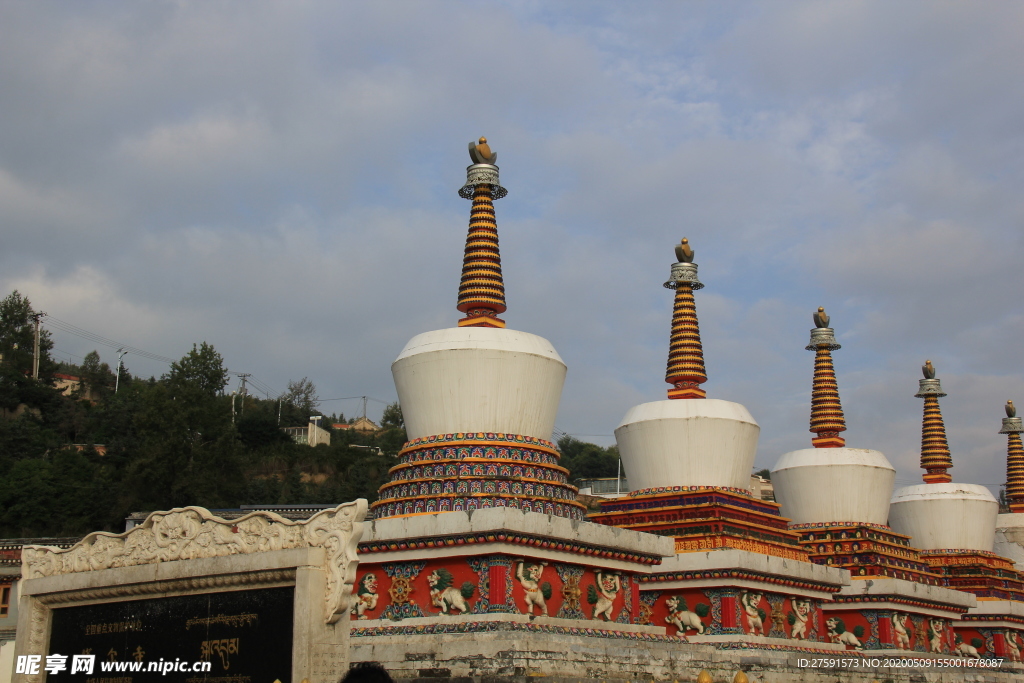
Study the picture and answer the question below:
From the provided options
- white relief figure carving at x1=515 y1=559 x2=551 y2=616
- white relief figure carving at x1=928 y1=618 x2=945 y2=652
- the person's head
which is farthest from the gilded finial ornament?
the person's head

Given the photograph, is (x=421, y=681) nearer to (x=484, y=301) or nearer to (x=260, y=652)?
(x=260, y=652)

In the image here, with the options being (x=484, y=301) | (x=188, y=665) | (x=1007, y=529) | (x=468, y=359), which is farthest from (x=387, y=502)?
(x=1007, y=529)

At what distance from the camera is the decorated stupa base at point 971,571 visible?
28078mm

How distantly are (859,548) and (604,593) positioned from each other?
1082cm

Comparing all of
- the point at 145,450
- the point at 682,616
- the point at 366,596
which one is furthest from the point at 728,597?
the point at 145,450

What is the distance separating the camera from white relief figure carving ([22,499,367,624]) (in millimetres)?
9359

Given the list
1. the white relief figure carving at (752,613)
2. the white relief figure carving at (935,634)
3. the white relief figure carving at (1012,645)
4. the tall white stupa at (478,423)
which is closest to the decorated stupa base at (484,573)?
the tall white stupa at (478,423)

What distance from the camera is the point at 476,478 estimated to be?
15.8 meters

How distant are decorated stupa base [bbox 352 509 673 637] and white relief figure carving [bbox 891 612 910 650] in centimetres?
1062

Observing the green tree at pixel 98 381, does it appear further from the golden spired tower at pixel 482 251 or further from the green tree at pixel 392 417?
the golden spired tower at pixel 482 251

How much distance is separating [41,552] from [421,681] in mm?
4562

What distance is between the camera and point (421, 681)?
12.5m

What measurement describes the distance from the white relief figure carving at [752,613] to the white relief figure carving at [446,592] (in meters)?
7.34
